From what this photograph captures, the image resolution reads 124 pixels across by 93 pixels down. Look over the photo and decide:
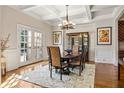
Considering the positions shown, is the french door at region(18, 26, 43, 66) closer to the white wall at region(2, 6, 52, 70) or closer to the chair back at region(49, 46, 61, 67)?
the white wall at region(2, 6, 52, 70)

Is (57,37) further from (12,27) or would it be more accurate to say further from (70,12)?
(12,27)

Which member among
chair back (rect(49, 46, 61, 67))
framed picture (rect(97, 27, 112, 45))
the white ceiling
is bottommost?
chair back (rect(49, 46, 61, 67))

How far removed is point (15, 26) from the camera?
532cm

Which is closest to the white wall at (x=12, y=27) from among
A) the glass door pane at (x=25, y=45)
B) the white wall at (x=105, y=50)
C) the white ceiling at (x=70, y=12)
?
the white ceiling at (x=70, y=12)

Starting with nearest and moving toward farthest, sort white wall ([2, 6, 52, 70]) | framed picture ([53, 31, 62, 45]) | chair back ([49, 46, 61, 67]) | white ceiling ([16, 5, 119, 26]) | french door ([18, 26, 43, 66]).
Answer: chair back ([49, 46, 61, 67]) < white wall ([2, 6, 52, 70]) < white ceiling ([16, 5, 119, 26]) < french door ([18, 26, 43, 66]) < framed picture ([53, 31, 62, 45])

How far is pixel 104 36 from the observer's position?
6652mm

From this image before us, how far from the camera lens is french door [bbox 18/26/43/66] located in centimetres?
597

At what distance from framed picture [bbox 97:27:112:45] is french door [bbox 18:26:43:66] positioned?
3.40 metres

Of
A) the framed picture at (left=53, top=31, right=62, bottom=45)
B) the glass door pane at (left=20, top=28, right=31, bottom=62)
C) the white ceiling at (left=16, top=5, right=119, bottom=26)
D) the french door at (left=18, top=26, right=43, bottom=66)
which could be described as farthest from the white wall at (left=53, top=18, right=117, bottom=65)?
the glass door pane at (left=20, top=28, right=31, bottom=62)

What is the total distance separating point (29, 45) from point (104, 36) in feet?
12.7

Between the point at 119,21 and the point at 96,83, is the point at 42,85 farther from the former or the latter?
the point at 119,21

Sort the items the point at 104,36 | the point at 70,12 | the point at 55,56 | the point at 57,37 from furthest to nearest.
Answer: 1. the point at 57,37
2. the point at 104,36
3. the point at 70,12
4. the point at 55,56

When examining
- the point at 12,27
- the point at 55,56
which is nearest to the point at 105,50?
the point at 55,56

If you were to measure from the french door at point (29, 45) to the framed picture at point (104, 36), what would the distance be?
3399 millimetres
